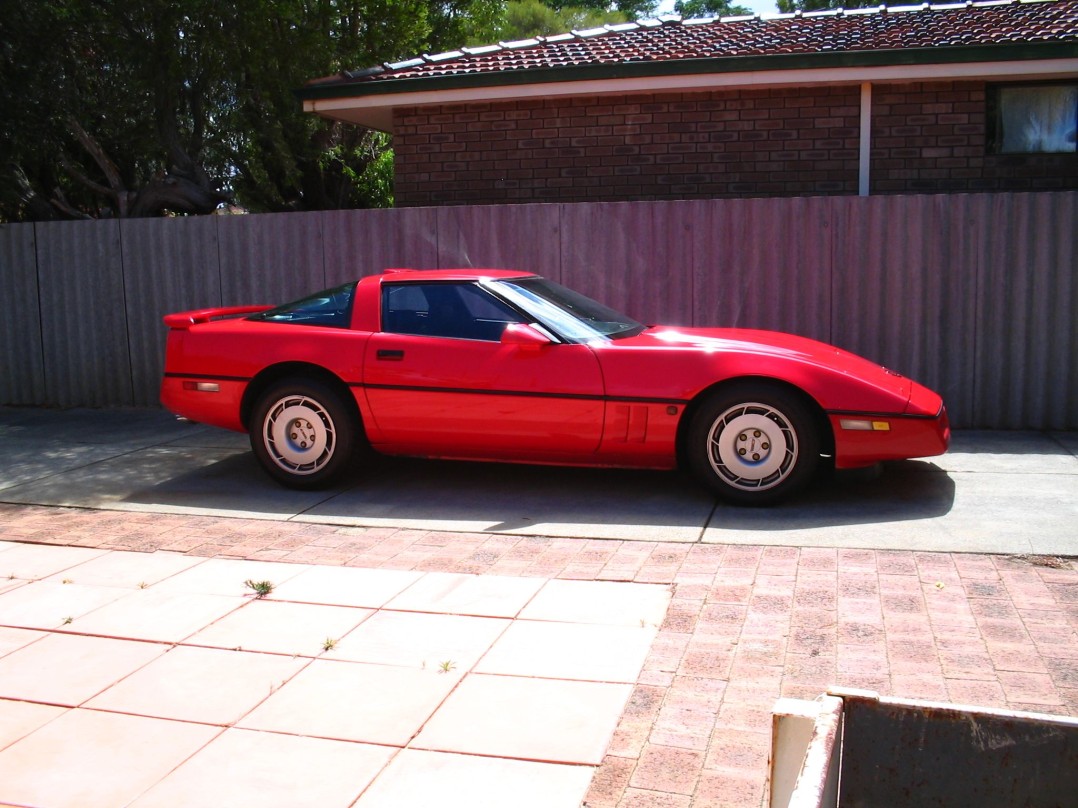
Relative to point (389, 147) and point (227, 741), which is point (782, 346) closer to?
point (227, 741)

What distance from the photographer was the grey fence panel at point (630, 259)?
9438 mm

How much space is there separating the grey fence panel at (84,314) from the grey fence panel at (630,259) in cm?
457

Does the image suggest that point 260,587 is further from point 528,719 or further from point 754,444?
point 754,444

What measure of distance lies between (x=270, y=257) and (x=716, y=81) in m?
4.63

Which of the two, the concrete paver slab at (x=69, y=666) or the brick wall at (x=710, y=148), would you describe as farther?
the brick wall at (x=710, y=148)

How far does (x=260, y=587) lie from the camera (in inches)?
212

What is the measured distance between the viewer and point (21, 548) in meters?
6.29

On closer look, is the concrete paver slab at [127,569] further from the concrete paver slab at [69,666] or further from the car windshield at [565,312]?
the car windshield at [565,312]

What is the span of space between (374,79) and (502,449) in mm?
6405

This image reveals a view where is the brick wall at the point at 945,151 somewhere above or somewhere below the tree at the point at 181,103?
below

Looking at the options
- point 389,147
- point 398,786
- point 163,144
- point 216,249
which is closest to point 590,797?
point 398,786

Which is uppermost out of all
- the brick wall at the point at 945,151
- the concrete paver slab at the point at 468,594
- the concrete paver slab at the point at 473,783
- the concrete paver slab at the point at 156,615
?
the brick wall at the point at 945,151

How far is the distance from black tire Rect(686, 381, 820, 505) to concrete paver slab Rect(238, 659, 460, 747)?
2793 mm

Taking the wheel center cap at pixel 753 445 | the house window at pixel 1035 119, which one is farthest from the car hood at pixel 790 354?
the house window at pixel 1035 119
